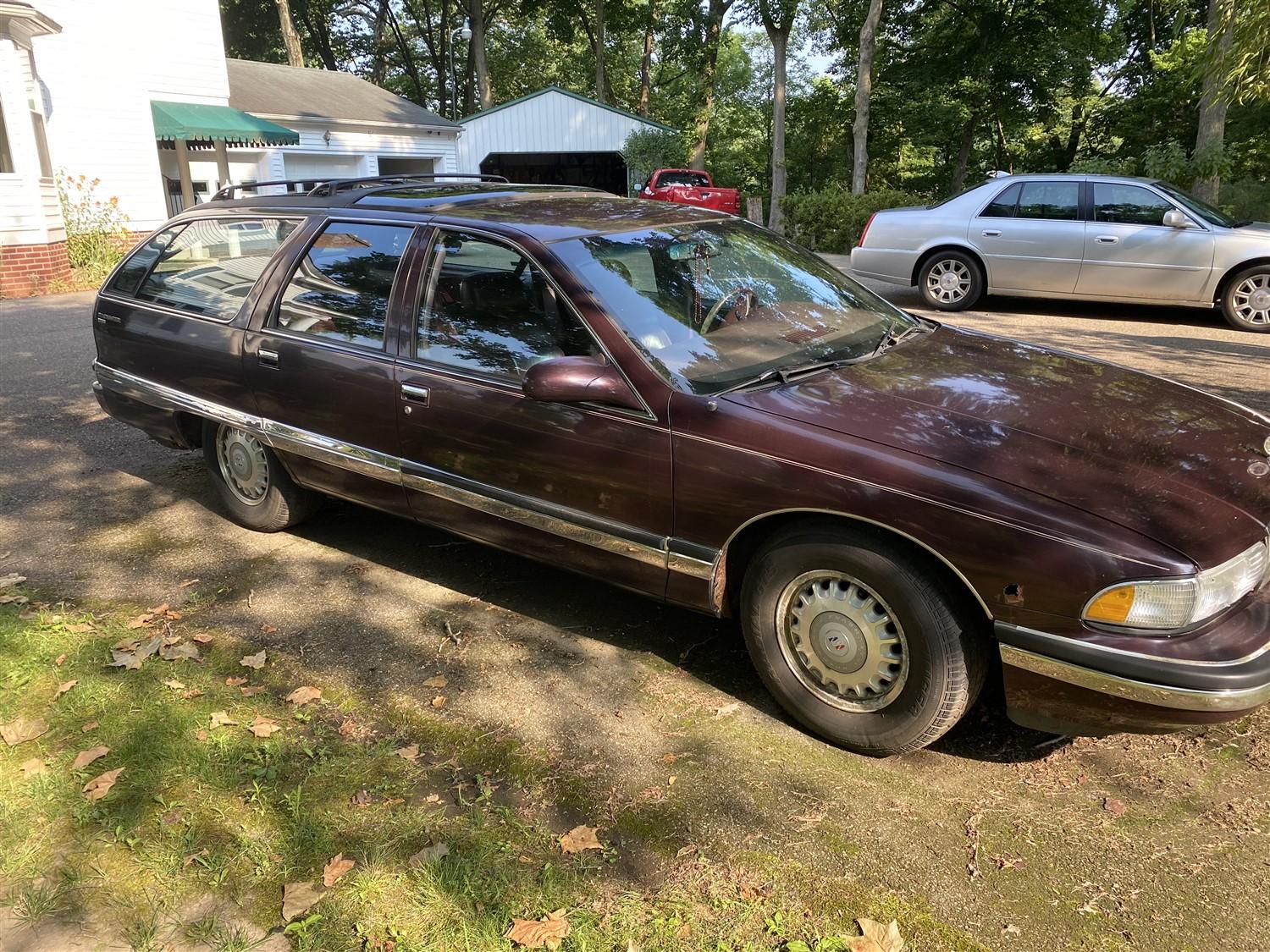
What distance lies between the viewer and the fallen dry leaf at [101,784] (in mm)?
2799

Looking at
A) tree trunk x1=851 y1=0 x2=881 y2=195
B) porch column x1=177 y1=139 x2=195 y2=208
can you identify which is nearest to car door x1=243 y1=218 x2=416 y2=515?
porch column x1=177 y1=139 x2=195 y2=208

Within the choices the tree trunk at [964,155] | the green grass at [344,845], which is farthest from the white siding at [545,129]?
the green grass at [344,845]

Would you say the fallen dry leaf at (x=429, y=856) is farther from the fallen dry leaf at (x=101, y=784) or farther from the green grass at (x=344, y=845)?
the fallen dry leaf at (x=101, y=784)

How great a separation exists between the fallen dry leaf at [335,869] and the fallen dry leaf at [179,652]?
55.0 inches

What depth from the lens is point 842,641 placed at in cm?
286

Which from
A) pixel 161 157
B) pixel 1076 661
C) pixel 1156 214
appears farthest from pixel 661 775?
pixel 161 157

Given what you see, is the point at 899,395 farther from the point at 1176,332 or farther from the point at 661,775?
the point at 1176,332

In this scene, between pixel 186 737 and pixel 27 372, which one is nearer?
pixel 186 737

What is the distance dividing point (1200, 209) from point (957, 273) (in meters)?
2.38

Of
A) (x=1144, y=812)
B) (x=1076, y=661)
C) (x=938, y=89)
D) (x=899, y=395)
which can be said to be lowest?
(x=1144, y=812)

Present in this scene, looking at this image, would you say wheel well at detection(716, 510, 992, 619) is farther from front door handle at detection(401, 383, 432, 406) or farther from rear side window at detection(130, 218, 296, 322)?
rear side window at detection(130, 218, 296, 322)

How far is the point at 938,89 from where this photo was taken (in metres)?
29.2

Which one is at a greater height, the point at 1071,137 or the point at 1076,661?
the point at 1071,137

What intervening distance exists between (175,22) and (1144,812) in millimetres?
21816
